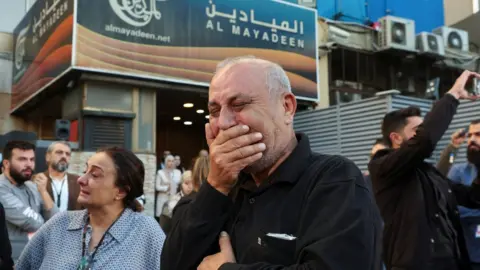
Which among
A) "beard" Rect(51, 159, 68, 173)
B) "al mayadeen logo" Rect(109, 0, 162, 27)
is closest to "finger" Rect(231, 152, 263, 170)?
"beard" Rect(51, 159, 68, 173)

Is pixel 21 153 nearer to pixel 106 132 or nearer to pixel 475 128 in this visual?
pixel 475 128

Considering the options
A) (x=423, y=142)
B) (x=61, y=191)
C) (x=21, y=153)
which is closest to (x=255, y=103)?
(x=423, y=142)

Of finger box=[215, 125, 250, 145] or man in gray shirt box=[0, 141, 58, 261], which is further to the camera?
man in gray shirt box=[0, 141, 58, 261]

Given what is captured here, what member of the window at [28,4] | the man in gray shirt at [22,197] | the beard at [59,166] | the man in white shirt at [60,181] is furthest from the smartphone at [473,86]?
the window at [28,4]

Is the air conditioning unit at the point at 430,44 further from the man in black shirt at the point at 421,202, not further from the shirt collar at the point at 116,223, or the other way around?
the shirt collar at the point at 116,223

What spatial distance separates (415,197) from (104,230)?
2.05 meters

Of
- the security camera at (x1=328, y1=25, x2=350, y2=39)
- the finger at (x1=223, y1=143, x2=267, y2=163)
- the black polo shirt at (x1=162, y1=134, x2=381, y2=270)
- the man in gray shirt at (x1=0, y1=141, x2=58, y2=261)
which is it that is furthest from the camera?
the security camera at (x1=328, y1=25, x2=350, y2=39)

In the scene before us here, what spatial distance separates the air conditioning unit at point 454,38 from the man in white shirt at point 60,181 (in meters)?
13.8

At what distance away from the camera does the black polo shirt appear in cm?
144

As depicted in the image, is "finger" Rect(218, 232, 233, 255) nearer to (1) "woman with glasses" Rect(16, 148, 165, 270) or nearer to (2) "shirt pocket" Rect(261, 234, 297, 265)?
(2) "shirt pocket" Rect(261, 234, 297, 265)

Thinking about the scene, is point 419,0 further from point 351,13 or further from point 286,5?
point 286,5

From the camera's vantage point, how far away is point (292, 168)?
164 centimetres

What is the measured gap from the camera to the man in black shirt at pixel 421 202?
3.27m

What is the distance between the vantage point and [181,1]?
11898 mm
